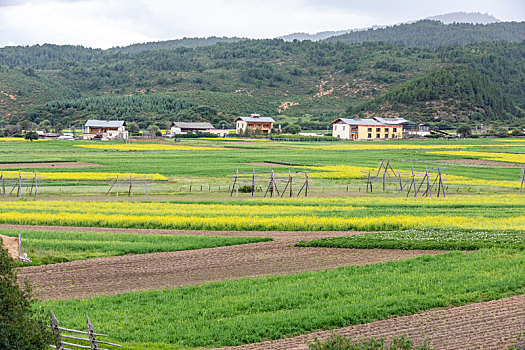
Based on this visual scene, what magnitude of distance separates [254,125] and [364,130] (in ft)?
93.8

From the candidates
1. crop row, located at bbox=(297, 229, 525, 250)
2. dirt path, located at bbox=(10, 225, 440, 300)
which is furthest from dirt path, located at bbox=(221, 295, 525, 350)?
crop row, located at bbox=(297, 229, 525, 250)

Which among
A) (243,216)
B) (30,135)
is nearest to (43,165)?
(243,216)

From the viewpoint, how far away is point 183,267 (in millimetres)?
19672

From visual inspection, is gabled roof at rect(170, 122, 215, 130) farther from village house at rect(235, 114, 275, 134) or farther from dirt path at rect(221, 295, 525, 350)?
dirt path at rect(221, 295, 525, 350)

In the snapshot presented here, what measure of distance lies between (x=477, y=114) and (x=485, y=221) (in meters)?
151

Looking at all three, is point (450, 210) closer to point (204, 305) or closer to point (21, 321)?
point (204, 305)

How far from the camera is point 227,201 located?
123 feet

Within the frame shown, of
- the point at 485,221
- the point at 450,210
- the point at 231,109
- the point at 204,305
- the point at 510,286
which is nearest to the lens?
the point at 204,305

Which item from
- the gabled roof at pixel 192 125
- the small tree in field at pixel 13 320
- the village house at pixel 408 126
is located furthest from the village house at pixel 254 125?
the small tree in field at pixel 13 320

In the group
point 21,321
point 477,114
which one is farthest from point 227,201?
point 477,114

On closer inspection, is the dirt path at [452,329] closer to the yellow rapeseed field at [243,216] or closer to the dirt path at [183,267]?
the dirt path at [183,267]

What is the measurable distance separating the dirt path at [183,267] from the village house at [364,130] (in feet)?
375

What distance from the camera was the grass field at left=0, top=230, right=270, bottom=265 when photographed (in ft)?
68.9

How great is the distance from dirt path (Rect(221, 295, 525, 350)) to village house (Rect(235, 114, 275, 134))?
133 meters
